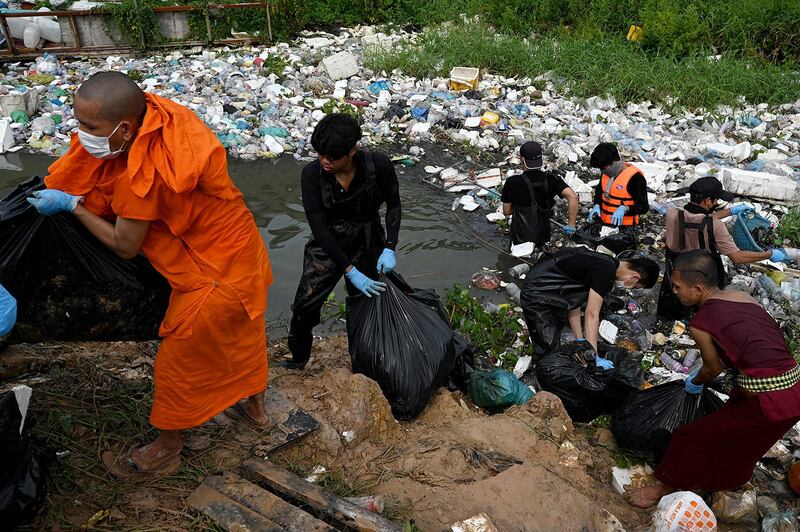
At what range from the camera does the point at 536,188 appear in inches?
192

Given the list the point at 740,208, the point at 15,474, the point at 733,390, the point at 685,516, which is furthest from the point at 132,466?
the point at 740,208

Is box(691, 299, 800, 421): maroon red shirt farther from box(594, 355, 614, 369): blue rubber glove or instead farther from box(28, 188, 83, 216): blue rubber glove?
box(28, 188, 83, 216): blue rubber glove

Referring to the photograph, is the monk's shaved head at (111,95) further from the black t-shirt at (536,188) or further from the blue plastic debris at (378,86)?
the blue plastic debris at (378,86)

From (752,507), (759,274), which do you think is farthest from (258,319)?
(759,274)

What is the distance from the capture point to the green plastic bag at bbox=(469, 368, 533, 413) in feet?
11.3

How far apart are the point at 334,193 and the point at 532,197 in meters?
2.21

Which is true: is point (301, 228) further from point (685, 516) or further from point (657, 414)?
point (685, 516)

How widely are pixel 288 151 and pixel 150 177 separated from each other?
5325 mm

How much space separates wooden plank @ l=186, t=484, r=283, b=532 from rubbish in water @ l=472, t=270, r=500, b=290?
2.99 metres

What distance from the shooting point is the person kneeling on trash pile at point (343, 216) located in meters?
2.95

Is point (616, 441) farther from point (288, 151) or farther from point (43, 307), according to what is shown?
point (288, 151)

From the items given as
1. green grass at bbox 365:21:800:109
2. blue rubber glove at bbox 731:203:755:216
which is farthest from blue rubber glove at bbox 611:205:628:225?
green grass at bbox 365:21:800:109

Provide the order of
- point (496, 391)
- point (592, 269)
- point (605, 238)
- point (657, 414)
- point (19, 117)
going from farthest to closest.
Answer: point (19, 117), point (605, 238), point (592, 269), point (496, 391), point (657, 414)

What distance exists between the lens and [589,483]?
292 centimetres
